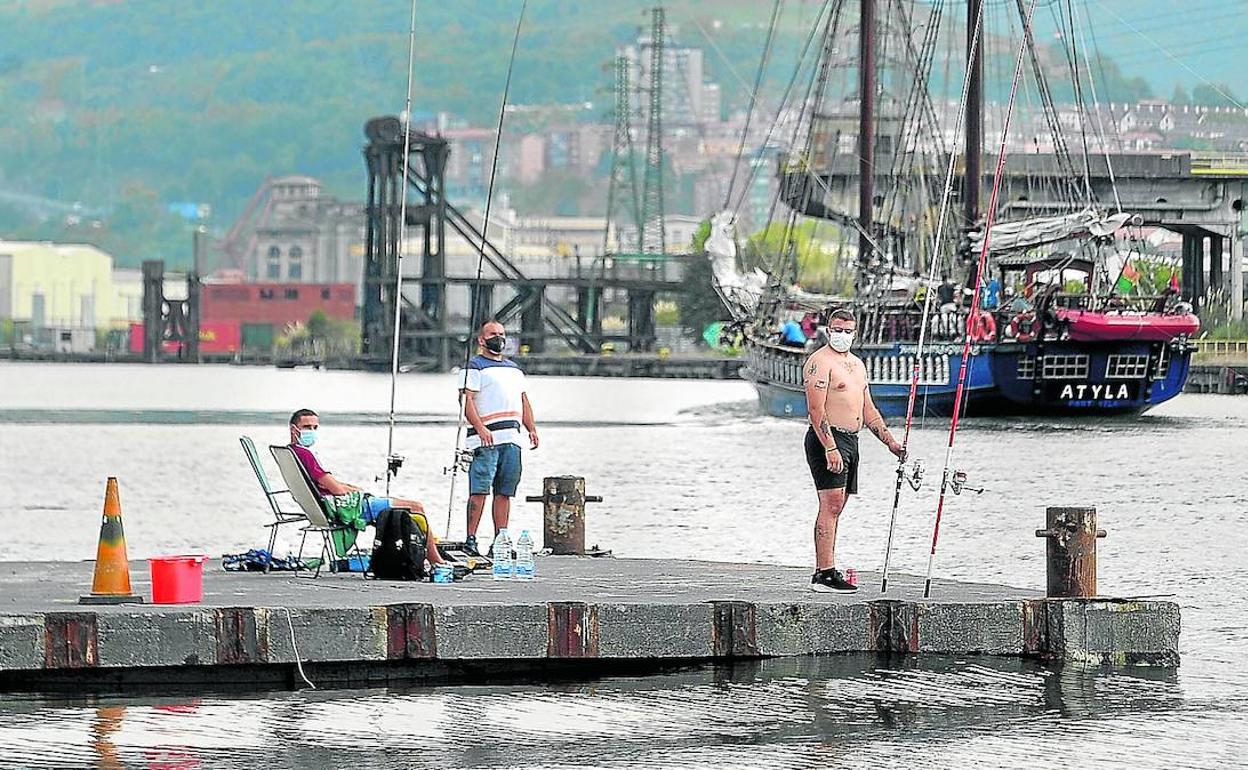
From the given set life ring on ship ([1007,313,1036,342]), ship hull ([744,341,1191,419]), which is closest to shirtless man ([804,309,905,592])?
ship hull ([744,341,1191,419])

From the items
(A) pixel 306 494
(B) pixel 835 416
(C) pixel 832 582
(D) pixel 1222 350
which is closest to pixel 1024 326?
(D) pixel 1222 350

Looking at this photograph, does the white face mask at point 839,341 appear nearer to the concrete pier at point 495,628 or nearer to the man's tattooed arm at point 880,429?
the man's tattooed arm at point 880,429

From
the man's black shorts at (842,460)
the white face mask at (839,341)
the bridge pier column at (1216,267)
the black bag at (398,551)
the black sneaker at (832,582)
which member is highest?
the bridge pier column at (1216,267)

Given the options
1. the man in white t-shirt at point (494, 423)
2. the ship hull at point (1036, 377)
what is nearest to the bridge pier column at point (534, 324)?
the ship hull at point (1036, 377)

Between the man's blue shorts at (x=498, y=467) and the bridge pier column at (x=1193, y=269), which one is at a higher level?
the bridge pier column at (x=1193, y=269)

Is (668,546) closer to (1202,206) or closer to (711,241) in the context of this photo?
(711,241)

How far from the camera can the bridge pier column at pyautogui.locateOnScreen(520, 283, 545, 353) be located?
19062cm

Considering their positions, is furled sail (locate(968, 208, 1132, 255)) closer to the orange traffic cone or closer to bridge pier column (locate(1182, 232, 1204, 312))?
bridge pier column (locate(1182, 232, 1204, 312))

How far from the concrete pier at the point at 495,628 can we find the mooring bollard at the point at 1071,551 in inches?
6.6

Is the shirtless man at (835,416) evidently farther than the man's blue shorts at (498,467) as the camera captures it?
No

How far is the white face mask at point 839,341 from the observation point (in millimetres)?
18344

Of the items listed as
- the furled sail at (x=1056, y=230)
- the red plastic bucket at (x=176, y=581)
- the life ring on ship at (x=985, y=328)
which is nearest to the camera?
the red plastic bucket at (x=176, y=581)

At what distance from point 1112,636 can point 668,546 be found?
1557cm

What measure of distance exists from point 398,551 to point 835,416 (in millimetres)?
3551
